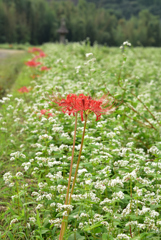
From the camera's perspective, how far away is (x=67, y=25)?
1954 inches

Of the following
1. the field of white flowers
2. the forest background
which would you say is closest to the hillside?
the forest background

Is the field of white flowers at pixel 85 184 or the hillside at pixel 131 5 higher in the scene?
the hillside at pixel 131 5

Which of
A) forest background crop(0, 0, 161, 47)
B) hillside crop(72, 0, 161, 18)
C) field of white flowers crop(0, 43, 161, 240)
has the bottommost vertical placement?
field of white flowers crop(0, 43, 161, 240)

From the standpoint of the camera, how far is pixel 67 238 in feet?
6.32

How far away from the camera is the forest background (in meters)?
44.5

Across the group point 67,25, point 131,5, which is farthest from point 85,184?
point 131,5

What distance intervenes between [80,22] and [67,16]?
6.61 metres

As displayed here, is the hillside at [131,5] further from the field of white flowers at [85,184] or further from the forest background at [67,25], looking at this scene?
the field of white flowers at [85,184]

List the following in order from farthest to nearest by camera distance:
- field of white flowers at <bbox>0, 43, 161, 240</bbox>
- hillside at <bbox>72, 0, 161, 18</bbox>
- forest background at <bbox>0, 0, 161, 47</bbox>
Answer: hillside at <bbox>72, 0, 161, 18</bbox> < forest background at <bbox>0, 0, 161, 47</bbox> < field of white flowers at <bbox>0, 43, 161, 240</bbox>

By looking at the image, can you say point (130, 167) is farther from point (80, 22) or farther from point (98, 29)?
point (98, 29)

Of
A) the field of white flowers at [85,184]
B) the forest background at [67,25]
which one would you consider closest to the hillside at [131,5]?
the forest background at [67,25]

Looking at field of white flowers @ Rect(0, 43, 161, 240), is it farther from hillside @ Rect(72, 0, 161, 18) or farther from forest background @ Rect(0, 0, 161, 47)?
hillside @ Rect(72, 0, 161, 18)

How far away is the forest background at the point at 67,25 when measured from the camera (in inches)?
1753

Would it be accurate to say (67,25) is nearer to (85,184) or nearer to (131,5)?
(85,184)
